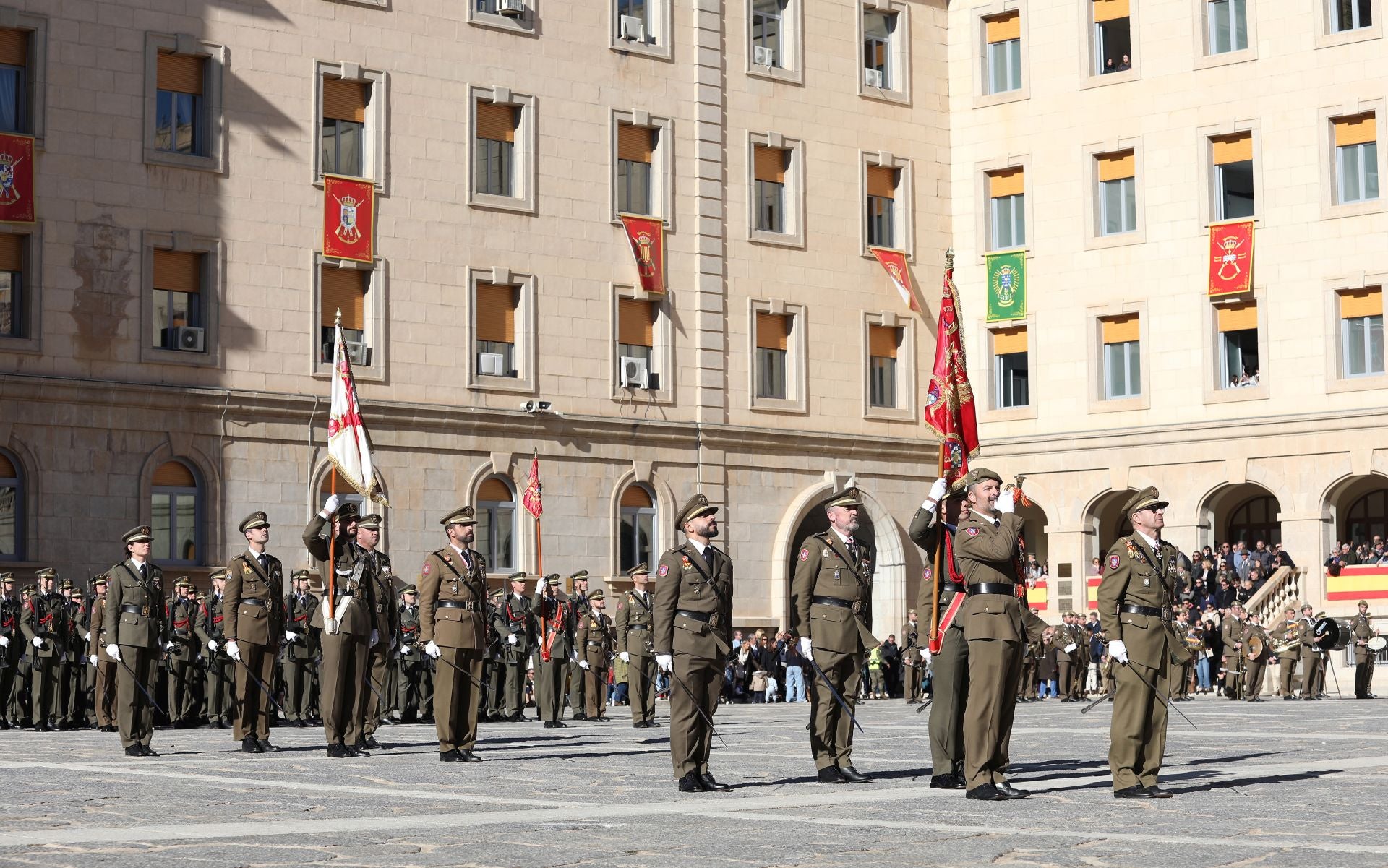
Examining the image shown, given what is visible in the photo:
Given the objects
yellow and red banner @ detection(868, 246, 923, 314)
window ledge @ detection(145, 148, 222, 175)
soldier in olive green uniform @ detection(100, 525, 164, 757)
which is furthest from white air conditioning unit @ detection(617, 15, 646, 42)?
soldier in olive green uniform @ detection(100, 525, 164, 757)

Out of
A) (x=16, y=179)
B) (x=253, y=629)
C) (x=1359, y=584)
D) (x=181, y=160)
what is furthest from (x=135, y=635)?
(x=1359, y=584)

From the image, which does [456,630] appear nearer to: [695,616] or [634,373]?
[695,616]

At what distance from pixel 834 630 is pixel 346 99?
22860 mm

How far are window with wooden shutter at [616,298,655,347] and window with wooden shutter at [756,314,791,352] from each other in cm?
236

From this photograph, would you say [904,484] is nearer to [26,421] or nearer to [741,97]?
[741,97]

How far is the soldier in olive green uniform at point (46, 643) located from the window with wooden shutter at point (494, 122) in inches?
516

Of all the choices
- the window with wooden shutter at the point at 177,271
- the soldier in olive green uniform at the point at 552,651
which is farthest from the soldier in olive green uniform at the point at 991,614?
the window with wooden shutter at the point at 177,271

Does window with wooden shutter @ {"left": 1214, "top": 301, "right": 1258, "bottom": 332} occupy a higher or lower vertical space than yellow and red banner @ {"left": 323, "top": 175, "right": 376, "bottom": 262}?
lower

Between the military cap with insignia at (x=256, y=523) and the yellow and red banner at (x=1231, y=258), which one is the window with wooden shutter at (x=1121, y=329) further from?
the military cap with insignia at (x=256, y=523)

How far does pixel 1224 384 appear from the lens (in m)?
41.0

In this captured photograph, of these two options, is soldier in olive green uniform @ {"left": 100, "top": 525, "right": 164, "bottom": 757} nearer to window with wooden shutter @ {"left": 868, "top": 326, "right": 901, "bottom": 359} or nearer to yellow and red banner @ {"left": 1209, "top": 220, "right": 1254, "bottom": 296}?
window with wooden shutter @ {"left": 868, "top": 326, "right": 901, "bottom": 359}

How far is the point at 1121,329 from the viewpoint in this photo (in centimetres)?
4212

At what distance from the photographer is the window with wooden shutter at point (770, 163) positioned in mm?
41031

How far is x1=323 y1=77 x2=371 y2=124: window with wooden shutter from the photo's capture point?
35406 millimetres
